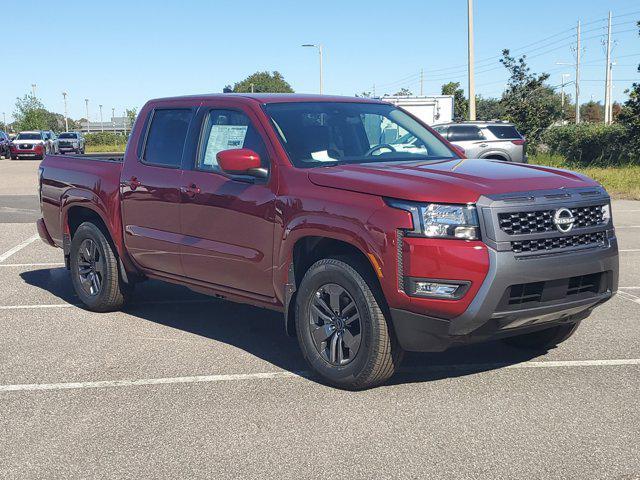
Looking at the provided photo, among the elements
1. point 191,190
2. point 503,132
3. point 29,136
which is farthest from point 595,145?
point 29,136

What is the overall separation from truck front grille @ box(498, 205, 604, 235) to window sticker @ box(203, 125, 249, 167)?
2094mm

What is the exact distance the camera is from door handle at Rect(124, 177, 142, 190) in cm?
657

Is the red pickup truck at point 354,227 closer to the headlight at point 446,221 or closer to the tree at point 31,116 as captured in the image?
the headlight at point 446,221

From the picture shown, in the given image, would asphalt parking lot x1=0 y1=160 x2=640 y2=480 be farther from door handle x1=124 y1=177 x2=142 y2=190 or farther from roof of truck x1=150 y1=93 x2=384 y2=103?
roof of truck x1=150 y1=93 x2=384 y2=103

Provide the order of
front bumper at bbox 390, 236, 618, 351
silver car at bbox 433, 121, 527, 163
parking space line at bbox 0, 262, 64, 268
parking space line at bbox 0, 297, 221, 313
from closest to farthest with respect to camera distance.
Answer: front bumper at bbox 390, 236, 618, 351
parking space line at bbox 0, 297, 221, 313
parking space line at bbox 0, 262, 64, 268
silver car at bbox 433, 121, 527, 163

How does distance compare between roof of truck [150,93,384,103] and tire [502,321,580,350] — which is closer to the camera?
tire [502,321,580,350]

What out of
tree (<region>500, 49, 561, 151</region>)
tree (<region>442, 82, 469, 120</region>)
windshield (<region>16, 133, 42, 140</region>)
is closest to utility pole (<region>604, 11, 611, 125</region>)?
tree (<region>442, 82, 469, 120</region>)

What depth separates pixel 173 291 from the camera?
8406 mm

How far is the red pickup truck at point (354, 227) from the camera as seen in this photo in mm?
4512

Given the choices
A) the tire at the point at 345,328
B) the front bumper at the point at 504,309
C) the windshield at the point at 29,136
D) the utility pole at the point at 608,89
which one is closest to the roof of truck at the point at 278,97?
the tire at the point at 345,328

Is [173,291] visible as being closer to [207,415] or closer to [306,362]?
[306,362]

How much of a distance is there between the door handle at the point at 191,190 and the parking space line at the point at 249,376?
1.36 metres

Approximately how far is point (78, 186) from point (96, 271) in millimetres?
777

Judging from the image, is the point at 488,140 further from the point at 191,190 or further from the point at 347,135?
the point at 191,190
